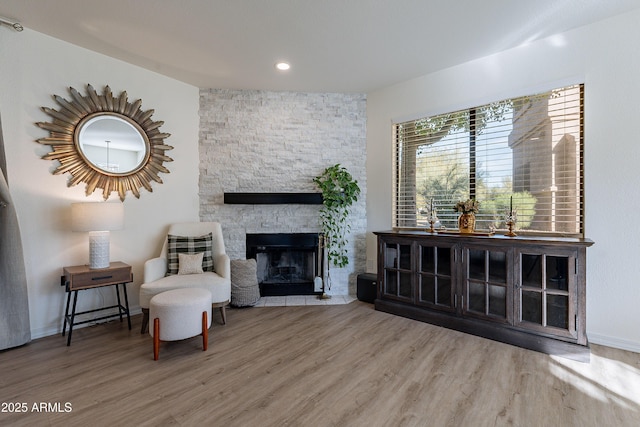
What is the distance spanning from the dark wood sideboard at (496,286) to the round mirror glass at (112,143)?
2.97 meters

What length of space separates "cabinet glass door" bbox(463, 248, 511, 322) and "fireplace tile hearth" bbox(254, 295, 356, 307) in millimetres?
1477

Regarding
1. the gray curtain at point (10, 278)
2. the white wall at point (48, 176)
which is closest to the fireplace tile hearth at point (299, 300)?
the white wall at point (48, 176)

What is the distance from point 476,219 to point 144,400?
10.8ft

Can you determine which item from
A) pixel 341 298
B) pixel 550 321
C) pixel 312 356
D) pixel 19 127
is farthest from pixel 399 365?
pixel 19 127

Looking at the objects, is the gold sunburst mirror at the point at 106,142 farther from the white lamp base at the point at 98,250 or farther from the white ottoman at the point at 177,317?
the white ottoman at the point at 177,317

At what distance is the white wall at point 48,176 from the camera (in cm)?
253

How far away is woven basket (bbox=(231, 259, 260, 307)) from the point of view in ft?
11.4

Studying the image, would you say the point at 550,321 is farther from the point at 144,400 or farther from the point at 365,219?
the point at 144,400

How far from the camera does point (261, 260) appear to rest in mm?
3975

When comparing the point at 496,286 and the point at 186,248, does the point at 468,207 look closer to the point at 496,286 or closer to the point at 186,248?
the point at 496,286

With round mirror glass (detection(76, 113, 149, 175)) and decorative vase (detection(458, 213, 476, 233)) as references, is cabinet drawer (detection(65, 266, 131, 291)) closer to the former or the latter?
round mirror glass (detection(76, 113, 149, 175))

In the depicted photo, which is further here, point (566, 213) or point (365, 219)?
point (365, 219)

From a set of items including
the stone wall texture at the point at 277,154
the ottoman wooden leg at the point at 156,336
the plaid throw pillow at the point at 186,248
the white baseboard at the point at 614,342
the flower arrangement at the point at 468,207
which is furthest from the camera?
the stone wall texture at the point at 277,154

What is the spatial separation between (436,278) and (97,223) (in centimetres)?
327
